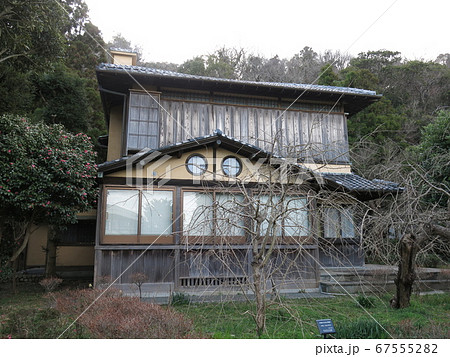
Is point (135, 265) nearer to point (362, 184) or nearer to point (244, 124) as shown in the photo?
point (244, 124)

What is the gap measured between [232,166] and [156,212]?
270cm

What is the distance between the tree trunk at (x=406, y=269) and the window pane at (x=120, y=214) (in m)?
6.87

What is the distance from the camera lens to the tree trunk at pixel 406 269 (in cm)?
718

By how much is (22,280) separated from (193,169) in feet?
29.1

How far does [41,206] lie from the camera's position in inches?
350

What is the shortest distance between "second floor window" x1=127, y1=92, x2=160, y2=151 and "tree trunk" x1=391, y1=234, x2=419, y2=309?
8.62 meters

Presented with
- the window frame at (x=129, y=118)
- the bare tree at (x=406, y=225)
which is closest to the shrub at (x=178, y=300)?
the bare tree at (x=406, y=225)

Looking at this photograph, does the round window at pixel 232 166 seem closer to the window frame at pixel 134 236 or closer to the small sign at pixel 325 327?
the window frame at pixel 134 236

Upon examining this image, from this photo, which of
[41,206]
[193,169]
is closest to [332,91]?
[193,169]

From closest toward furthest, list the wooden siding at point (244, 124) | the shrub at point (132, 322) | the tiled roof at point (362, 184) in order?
the shrub at point (132, 322)
the tiled roof at point (362, 184)
the wooden siding at point (244, 124)

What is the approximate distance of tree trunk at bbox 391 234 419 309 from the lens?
7184 mm

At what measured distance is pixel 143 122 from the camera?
1238cm

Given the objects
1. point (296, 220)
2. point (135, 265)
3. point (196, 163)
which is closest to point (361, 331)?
point (296, 220)

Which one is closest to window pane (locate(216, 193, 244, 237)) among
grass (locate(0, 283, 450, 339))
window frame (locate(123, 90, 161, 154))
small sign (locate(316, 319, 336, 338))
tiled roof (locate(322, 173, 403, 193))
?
grass (locate(0, 283, 450, 339))
